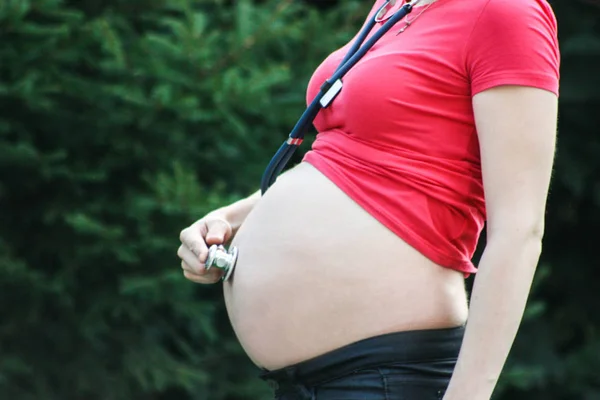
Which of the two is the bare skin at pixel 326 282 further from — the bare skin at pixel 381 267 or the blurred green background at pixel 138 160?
the blurred green background at pixel 138 160

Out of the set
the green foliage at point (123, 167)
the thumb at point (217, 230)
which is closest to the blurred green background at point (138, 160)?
the green foliage at point (123, 167)

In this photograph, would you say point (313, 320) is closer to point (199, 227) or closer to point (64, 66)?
point (199, 227)

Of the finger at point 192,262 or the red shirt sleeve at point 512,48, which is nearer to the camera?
the red shirt sleeve at point 512,48

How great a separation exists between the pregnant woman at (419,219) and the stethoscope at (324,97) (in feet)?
0.05

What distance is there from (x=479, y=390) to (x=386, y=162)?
1.16 feet

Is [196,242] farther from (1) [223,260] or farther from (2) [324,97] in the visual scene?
(2) [324,97]

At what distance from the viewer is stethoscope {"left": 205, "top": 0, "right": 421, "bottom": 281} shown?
1466mm

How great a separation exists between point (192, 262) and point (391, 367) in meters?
0.43

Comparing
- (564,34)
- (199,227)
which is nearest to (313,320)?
(199,227)

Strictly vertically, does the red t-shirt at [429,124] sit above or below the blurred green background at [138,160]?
above

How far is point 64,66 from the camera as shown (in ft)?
12.4

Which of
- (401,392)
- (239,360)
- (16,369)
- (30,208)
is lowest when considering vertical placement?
(239,360)

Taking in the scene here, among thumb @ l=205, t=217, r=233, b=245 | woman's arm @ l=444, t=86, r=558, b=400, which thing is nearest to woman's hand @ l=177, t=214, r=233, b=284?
thumb @ l=205, t=217, r=233, b=245

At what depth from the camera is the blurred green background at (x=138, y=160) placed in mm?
3545
